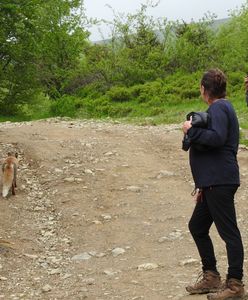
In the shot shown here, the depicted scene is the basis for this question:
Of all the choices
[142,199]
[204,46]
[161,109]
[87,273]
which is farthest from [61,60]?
[87,273]

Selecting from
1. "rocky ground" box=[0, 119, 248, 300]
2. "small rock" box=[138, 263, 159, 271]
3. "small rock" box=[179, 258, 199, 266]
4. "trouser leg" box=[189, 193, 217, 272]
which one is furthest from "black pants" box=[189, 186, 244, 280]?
"small rock" box=[138, 263, 159, 271]

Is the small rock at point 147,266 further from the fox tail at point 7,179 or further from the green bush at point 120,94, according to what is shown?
the green bush at point 120,94

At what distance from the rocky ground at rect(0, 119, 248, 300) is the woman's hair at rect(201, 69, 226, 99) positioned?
6.71 ft

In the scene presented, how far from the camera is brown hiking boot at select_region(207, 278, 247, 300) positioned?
16.5 feet

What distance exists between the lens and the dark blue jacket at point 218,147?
4.84 metres

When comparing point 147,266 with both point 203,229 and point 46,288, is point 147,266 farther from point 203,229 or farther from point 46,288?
point 203,229

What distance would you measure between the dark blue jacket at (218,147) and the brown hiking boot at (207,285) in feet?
3.31

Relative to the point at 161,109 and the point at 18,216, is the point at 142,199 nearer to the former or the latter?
the point at 18,216

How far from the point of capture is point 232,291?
503 centimetres

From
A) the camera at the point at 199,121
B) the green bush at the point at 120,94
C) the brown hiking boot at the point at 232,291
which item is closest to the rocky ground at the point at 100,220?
the brown hiking boot at the point at 232,291

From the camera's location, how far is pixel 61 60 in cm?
3928

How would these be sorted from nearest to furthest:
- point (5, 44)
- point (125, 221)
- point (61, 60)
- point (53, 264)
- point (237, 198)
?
1. point (53, 264)
2. point (125, 221)
3. point (237, 198)
4. point (5, 44)
5. point (61, 60)

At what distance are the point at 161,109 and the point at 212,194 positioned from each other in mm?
18070

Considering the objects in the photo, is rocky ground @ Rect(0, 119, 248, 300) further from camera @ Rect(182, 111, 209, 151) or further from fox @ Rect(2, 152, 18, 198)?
camera @ Rect(182, 111, 209, 151)
